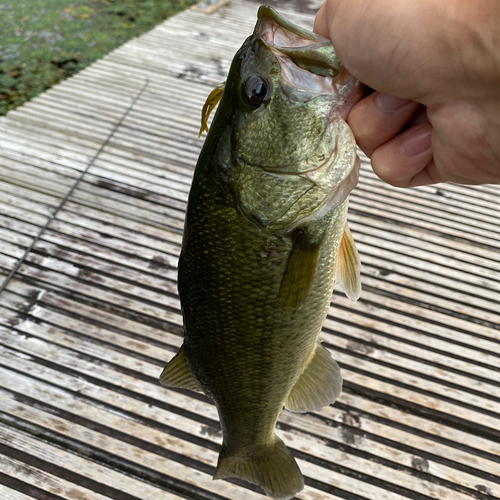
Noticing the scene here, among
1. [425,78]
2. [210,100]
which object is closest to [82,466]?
[210,100]

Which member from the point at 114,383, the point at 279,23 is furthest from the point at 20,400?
the point at 279,23

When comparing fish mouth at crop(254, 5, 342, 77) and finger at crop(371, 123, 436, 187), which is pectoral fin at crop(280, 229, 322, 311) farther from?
fish mouth at crop(254, 5, 342, 77)

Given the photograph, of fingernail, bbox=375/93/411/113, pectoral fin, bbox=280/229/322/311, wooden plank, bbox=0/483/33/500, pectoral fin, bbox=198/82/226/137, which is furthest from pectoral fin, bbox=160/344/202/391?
wooden plank, bbox=0/483/33/500

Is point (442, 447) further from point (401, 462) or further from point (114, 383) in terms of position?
point (114, 383)

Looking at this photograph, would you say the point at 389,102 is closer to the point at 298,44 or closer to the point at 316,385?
the point at 298,44

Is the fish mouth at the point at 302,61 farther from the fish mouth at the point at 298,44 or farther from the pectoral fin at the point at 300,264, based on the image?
the pectoral fin at the point at 300,264
